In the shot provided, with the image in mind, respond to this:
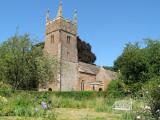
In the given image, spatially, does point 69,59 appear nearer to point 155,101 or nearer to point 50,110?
point 50,110

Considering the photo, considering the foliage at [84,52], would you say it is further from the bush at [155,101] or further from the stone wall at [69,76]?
the bush at [155,101]

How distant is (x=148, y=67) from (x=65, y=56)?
73.2 feet

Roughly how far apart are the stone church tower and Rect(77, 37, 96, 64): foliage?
11.4m

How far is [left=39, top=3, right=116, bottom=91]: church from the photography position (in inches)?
2361

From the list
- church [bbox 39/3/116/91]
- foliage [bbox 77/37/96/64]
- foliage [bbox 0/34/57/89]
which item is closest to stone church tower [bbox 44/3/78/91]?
church [bbox 39/3/116/91]

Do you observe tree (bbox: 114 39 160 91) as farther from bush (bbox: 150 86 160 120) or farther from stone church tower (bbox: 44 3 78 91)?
bush (bbox: 150 86 160 120)

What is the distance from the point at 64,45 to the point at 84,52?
16900mm

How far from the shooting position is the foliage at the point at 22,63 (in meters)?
40.7

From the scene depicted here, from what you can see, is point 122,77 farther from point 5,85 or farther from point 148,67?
point 5,85

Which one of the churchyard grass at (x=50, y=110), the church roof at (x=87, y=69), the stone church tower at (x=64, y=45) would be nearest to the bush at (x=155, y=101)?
the churchyard grass at (x=50, y=110)

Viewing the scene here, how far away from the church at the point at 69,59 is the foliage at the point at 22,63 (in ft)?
51.2

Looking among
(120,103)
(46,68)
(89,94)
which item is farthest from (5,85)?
(120,103)

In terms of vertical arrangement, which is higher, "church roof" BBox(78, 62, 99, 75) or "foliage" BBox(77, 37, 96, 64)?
"foliage" BBox(77, 37, 96, 64)

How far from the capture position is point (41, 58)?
4222 centimetres
